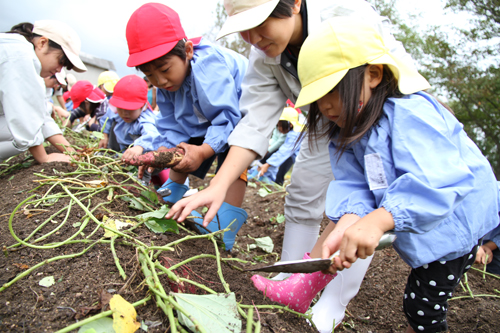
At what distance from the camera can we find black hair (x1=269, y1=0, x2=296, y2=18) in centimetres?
131

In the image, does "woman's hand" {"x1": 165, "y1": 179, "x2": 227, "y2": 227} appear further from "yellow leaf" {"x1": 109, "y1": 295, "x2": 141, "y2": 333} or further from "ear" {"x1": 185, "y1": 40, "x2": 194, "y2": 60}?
"ear" {"x1": 185, "y1": 40, "x2": 194, "y2": 60}

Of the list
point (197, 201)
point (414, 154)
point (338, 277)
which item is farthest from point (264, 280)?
point (414, 154)

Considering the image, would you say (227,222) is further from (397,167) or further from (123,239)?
(397,167)

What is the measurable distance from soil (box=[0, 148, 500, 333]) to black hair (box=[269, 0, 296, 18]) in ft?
3.29

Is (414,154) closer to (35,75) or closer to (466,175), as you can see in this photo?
(466,175)

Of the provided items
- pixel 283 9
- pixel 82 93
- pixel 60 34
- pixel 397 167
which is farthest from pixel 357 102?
pixel 82 93

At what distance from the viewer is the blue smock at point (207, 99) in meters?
1.86

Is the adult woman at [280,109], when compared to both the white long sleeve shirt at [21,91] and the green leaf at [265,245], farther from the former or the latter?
the white long sleeve shirt at [21,91]

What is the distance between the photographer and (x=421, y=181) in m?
0.93

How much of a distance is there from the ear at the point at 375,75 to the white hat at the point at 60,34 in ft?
6.93

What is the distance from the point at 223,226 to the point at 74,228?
71 centimetres

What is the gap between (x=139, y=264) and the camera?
1.12 metres

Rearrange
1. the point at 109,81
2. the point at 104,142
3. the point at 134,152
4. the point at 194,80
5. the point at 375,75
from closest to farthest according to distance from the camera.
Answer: the point at 375,75, the point at 194,80, the point at 134,152, the point at 104,142, the point at 109,81

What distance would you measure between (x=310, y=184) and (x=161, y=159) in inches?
30.4
